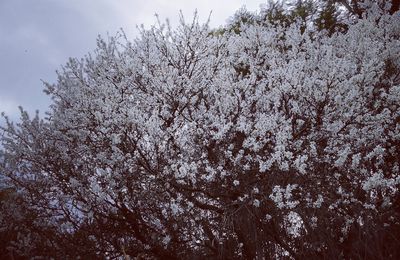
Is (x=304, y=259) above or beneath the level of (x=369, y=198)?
beneath

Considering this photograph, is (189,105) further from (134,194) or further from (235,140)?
(134,194)

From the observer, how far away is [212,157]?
19.2ft

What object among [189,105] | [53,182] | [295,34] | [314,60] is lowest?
[53,182]

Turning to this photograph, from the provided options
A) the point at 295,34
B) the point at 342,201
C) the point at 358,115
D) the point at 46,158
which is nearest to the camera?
the point at 342,201

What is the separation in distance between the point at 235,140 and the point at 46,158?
3.52 metres

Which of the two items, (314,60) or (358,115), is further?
(314,60)

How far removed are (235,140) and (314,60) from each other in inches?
87.5

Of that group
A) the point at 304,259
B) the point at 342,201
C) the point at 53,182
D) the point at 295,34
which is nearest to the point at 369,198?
the point at 342,201

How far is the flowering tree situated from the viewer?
4.74 m

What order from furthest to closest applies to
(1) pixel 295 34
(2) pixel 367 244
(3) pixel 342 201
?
1. (1) pixel 295 34
2. (3) pixel 342 201
3. (2) pixel 367 244

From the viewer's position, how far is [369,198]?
482 cm

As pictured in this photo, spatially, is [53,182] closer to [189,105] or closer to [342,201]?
[189,105]

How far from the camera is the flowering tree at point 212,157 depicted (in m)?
4.74

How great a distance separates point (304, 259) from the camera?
14.8 ft
